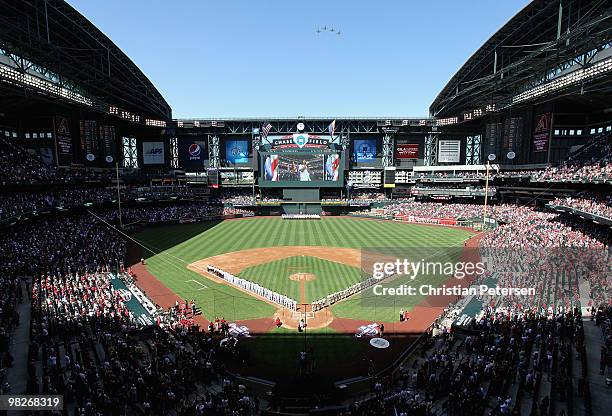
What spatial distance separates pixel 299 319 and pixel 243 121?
63068 mm

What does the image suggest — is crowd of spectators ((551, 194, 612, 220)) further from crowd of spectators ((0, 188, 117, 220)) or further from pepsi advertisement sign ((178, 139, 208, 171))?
pepsi advertisement sign ((178, 139, 208, 171))

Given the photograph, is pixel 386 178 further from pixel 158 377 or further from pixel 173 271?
pixel 158 377

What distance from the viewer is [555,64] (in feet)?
132

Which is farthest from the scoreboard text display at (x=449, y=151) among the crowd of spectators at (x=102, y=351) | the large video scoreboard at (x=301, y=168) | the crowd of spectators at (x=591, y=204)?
the crowd of spectators at (x=102, y=351)

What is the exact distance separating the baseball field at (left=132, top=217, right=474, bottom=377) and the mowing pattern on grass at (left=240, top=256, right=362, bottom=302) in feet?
0.26

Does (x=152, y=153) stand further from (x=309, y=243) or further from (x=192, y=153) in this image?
(x=309, y=243)

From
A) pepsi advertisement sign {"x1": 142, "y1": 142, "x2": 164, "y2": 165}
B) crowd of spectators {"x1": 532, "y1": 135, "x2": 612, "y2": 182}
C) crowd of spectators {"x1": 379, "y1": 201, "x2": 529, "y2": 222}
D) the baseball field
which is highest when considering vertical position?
pepsi advertisement sign {"x1": 142, "y1": 142, "x2": 164, "y2": 165}

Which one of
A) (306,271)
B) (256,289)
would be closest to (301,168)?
(306,271)

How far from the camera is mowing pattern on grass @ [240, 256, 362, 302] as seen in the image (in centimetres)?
2572

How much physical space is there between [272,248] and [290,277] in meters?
12.2

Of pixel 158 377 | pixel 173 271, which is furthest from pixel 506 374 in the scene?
pixel 173 271

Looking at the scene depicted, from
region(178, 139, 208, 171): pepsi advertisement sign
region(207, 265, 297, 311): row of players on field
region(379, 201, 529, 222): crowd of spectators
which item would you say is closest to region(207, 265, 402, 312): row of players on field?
region(207, 265, 297, 311): row of players on field

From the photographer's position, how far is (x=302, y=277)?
28.9 meters

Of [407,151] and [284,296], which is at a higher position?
[407,151]
